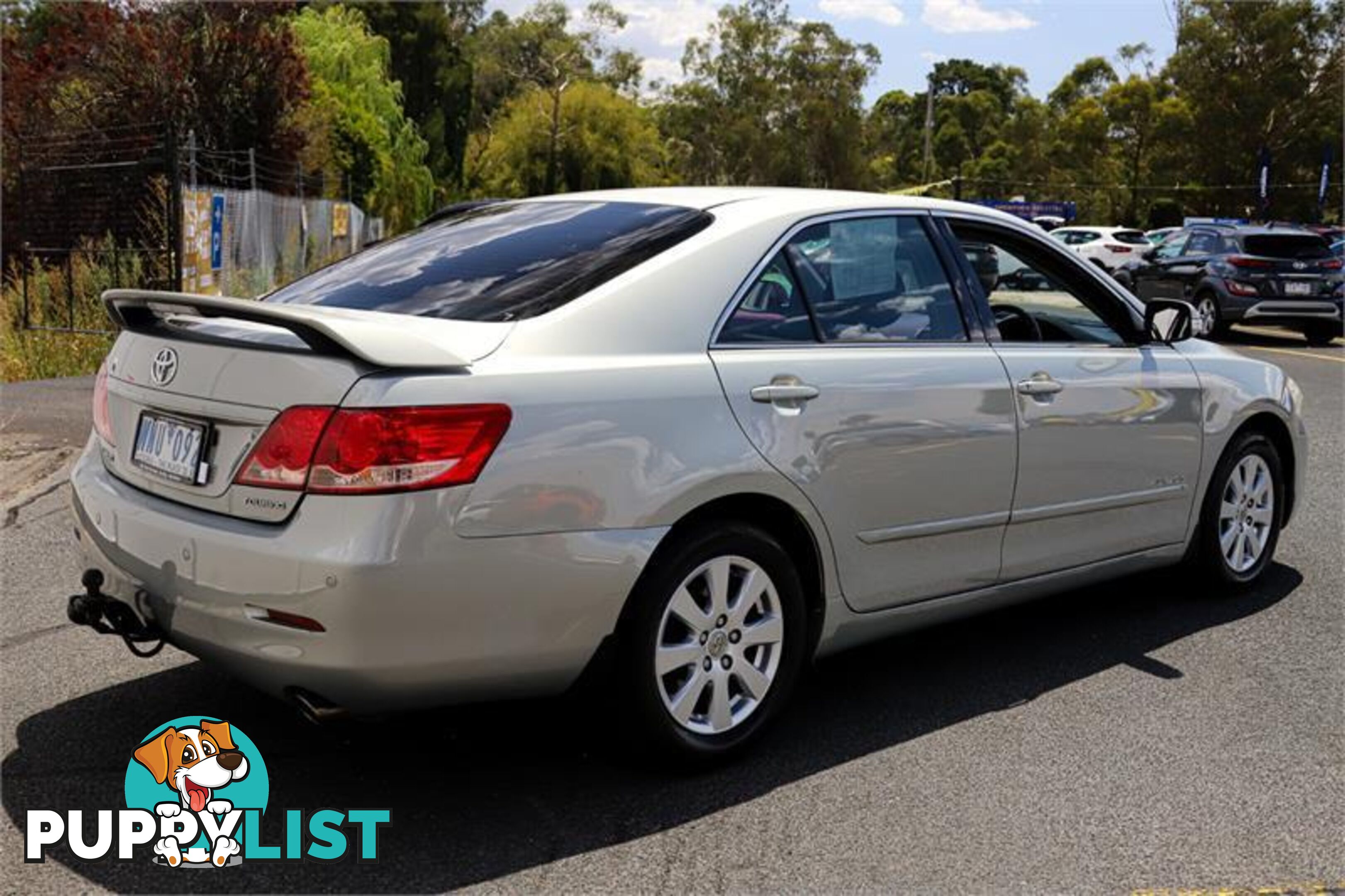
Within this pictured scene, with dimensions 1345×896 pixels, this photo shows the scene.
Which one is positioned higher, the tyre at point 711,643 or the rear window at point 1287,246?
the rear window at point 1287,246

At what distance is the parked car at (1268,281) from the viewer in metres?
19.2

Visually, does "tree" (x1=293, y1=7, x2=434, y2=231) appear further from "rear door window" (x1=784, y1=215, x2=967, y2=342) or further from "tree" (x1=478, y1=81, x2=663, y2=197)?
"tree" (x1=478, y1=81, x2=663, y2=197)

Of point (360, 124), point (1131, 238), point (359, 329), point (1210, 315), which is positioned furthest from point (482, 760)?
point (1131, 238)

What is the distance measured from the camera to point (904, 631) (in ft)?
14.8

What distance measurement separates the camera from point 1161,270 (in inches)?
834

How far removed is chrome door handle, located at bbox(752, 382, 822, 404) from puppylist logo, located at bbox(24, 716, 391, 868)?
1508 mm

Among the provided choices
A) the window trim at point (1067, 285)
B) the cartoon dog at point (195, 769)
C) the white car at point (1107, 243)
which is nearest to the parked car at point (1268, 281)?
the white car at point (1107, 243)

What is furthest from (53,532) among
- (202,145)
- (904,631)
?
(202,145)

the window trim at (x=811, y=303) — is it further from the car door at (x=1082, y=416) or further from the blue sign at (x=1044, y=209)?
the blue sign at (x=1044, y=209)

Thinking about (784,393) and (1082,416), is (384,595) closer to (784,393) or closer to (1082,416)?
(784,393)

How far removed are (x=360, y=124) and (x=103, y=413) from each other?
25934 mm

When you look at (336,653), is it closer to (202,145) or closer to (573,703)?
(573,703)

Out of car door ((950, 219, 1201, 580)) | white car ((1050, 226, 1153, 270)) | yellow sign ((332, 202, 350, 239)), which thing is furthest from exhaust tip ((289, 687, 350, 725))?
white car ((1050, 226, 1153, 270))

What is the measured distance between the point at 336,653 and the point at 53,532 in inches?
157
